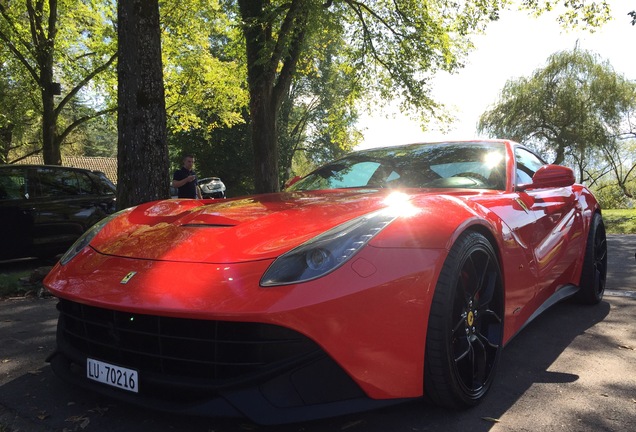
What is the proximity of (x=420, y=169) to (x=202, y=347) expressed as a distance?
2.04m

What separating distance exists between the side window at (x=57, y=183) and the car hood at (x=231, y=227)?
193 inches

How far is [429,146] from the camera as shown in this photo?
143 inches

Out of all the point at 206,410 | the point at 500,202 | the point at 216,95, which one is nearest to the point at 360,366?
the point at 206,410

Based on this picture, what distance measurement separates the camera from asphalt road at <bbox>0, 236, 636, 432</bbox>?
2.06 metres

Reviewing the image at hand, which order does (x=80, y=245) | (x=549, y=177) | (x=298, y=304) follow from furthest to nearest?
(x=549, y=177) → (x=80, y=245) → (x=298, y=304)

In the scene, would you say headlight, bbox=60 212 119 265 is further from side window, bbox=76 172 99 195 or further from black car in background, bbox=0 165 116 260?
side window, bbox=76 172 99 195

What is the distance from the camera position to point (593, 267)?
4.06 meters

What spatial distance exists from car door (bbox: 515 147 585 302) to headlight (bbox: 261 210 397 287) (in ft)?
4.50

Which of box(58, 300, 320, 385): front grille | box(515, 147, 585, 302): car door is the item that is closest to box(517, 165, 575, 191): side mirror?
box(515, 147, 585, 302): car door

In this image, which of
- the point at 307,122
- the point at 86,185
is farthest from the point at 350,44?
the point at 307,122

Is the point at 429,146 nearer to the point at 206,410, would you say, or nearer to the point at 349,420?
the point at 349,420

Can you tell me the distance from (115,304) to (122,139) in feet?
12.3

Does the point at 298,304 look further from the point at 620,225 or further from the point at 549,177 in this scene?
the point at 620,225

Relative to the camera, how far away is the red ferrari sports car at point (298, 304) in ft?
5.81
